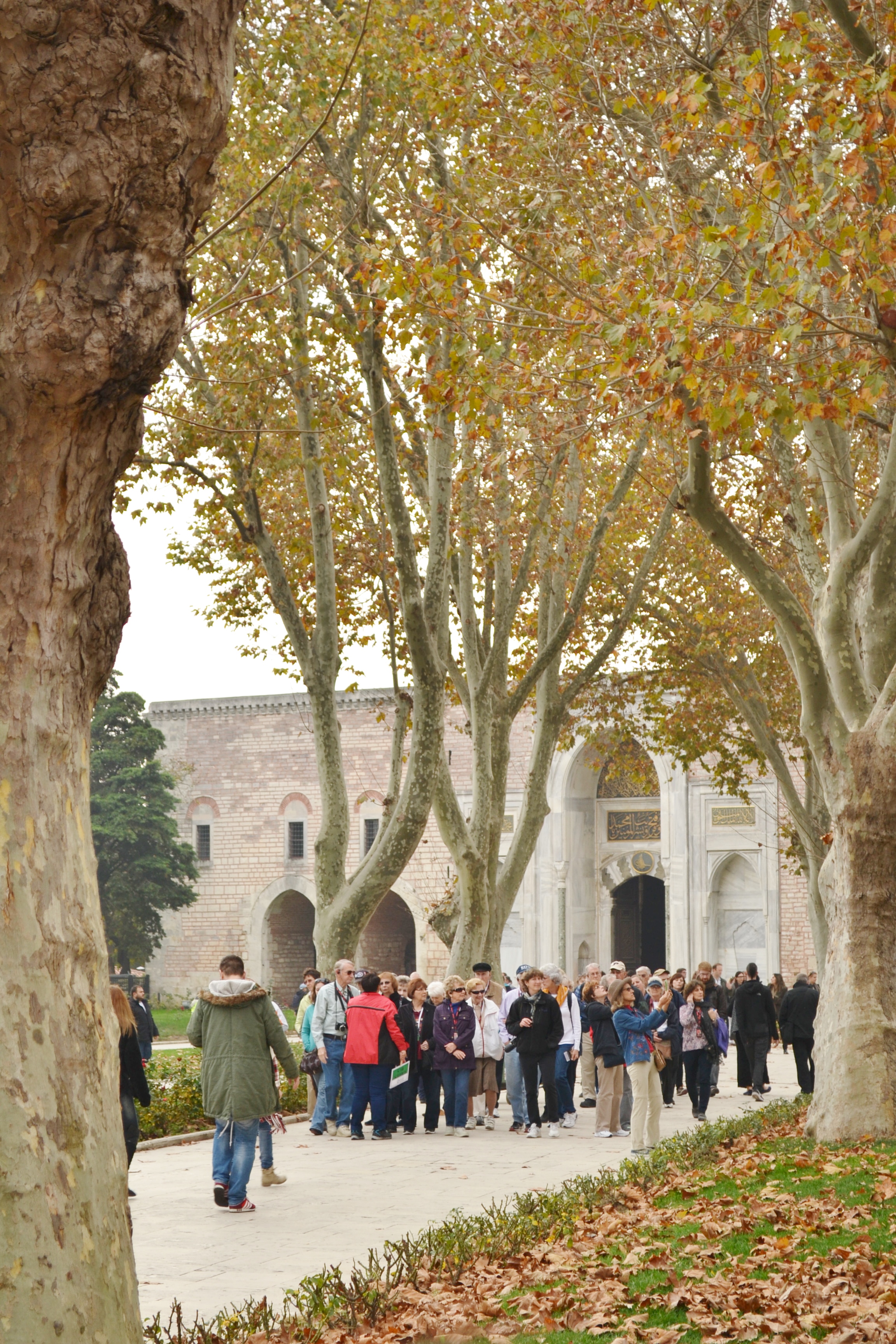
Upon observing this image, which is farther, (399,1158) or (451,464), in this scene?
(451,464)

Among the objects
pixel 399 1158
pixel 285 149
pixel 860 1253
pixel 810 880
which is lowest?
pixel 399 1158

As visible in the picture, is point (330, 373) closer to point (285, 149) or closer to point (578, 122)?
point (285, 149)

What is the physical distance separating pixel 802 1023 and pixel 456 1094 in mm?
4606

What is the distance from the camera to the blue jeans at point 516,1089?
45.1 feet

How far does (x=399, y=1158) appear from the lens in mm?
11555

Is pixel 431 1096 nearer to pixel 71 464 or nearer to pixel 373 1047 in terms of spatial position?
pixel 373 1047

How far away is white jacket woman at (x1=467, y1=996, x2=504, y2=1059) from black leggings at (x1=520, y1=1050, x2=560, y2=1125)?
0.31 m

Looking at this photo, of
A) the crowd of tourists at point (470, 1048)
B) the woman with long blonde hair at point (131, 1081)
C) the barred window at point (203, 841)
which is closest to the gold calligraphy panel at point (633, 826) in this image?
the barred window at point (203, 841)

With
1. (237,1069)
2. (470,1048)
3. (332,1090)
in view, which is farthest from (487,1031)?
(237,1069)

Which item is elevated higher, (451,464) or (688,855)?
(451,464)

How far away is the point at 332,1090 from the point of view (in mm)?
13609

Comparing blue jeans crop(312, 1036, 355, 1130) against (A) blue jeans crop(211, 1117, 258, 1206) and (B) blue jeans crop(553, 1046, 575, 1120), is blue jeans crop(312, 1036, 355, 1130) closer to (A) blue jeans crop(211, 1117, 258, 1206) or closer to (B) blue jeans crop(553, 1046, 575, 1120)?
(B) blue jeans crop(553, 1046, 575, 1120)

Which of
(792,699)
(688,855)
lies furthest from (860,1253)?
(688,855)

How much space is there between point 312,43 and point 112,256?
995 centimetres
